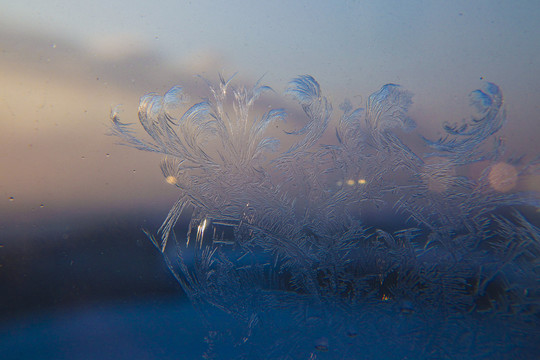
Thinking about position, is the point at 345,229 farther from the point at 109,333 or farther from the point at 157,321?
the point at 109,333

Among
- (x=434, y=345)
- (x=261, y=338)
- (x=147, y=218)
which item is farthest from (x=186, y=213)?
(x=434, y=345)

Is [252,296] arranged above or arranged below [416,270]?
below

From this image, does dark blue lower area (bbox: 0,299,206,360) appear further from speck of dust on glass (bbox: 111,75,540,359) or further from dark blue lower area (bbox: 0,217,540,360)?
speck of dust on glass (bbox: 111,75,540,359)

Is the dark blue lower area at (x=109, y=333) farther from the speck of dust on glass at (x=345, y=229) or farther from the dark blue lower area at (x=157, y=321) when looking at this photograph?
the speck of dust on glass at (x=345, y=229)

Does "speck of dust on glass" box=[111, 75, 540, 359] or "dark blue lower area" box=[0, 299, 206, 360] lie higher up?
"speck of dust on glass" box=[111, 75, 540, 359]

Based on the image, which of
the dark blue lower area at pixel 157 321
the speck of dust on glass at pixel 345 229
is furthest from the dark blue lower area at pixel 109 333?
the speck of dust on glass at pixel 345 229

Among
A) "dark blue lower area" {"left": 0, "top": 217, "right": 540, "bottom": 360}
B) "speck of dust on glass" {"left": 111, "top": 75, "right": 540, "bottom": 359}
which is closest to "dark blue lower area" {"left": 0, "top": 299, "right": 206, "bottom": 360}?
"dark blue lower area" {"left": 0, "top": 217, "right": 540, "bottom": 360}

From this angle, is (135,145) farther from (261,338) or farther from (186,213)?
(261,338)

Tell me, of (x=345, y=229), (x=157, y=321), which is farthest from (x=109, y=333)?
(x=345, y=229)
